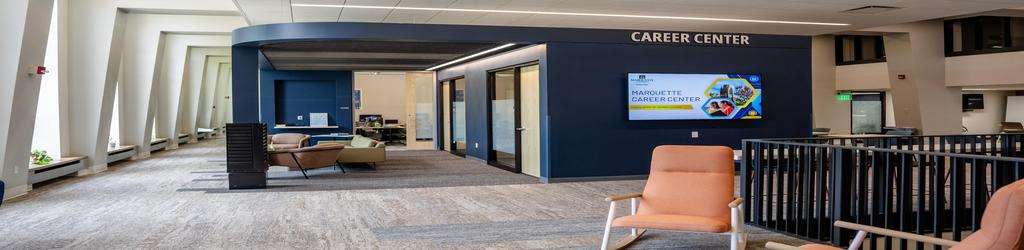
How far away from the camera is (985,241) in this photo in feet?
9.78

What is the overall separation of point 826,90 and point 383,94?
1175cm

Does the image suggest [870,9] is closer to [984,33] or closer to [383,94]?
[984,33]

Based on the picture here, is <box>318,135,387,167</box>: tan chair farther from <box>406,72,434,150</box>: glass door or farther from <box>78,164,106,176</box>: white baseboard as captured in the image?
<box>406,72,434,150</box>: glass door

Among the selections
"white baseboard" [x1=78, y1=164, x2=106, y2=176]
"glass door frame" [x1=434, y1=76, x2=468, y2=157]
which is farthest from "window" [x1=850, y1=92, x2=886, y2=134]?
"white baseboard" [x1=78, y1=164, x2=106, y2=176]

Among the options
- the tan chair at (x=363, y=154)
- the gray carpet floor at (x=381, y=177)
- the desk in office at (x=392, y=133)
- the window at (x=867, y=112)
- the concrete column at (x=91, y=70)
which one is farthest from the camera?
the window at (x=867, y=112)

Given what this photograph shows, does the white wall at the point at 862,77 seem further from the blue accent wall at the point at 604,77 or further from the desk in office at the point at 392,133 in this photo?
the desk in office at the point at 392,133

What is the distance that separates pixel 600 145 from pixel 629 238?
4.79 m

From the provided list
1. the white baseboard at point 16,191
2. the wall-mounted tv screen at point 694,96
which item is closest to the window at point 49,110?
the white baseboard at point 16,191

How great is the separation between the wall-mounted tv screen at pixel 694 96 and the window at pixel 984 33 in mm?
8234

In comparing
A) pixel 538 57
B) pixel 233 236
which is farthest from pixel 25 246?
pixel 538 57

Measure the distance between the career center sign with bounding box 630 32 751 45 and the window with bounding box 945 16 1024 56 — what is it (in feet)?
27.0

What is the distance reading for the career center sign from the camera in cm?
1041

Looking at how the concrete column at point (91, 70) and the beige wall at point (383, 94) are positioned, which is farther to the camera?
the beige wall at point (383, 94)

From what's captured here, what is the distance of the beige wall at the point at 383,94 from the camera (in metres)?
22.2
